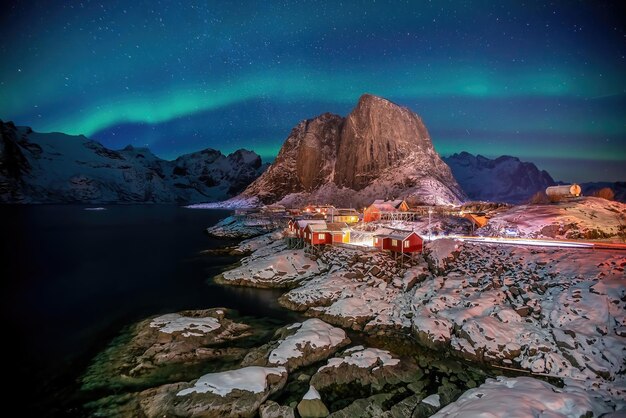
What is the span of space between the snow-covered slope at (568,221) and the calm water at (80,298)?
38.9 metres

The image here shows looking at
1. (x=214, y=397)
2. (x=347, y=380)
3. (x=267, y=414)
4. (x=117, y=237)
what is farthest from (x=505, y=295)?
(x=117, y=237)

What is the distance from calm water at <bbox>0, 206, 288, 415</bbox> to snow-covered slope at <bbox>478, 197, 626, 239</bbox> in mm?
38904

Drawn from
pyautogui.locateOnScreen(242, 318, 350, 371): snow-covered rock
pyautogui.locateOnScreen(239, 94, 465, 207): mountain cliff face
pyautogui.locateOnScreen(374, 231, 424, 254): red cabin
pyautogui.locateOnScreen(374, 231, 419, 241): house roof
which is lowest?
pyautogui.locateOnScreen(242, 318, 350, 371): snow-covered rock

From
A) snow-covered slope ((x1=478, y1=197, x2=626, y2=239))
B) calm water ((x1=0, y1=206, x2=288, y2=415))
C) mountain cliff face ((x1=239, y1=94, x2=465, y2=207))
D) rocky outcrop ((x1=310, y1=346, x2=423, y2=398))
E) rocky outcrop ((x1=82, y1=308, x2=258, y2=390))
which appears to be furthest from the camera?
mountain cliff face ((x1=239, y1=94, x2=465, y2=207))

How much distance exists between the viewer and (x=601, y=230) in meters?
41.9

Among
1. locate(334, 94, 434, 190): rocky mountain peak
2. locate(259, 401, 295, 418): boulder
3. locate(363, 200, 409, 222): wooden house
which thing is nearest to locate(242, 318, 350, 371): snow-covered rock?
locate(259, 401, 295, 418): boulder

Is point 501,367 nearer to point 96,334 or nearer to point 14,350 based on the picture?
point 96,334

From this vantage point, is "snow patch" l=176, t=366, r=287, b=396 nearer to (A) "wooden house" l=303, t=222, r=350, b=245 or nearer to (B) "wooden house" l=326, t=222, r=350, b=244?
(A) "wooden house" l=303, t=222, r=350, b=245

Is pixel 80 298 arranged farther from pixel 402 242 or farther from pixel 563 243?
pixel 563 243

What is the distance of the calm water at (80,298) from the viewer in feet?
69.6

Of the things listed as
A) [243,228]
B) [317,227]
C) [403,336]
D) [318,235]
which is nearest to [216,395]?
[403,336]

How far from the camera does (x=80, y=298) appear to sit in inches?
1437

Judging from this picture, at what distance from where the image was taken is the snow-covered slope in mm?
42062

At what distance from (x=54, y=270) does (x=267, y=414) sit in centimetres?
5261
